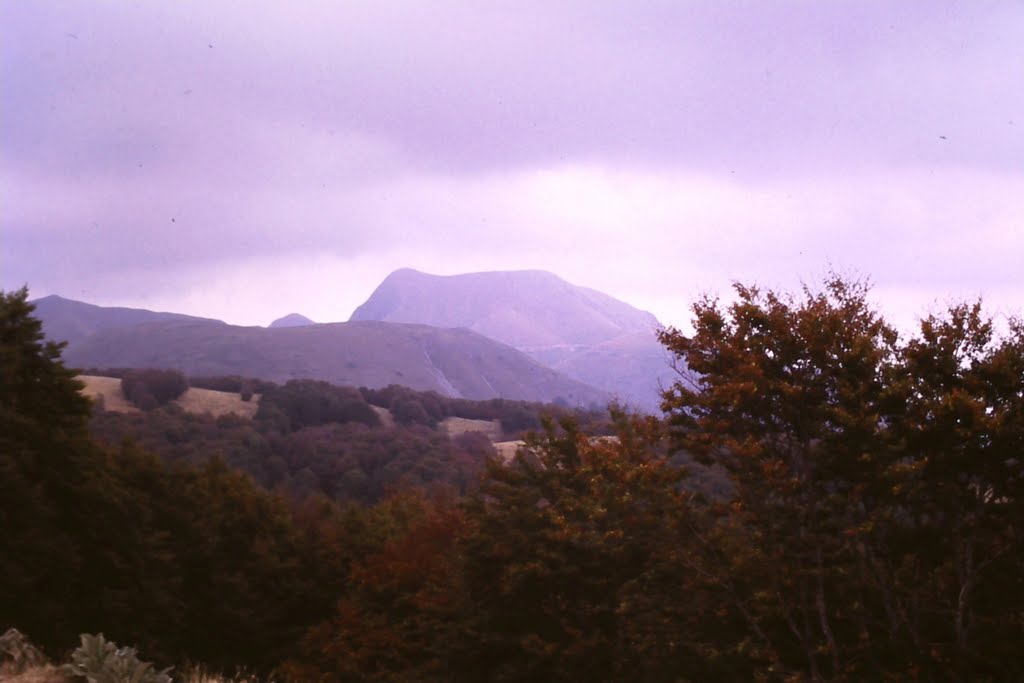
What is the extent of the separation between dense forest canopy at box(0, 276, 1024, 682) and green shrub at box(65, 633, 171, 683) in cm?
1185

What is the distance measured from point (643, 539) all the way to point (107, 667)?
18.4m

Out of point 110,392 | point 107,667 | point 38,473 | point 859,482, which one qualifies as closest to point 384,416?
point 110,392

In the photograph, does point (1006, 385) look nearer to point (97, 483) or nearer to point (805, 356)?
point (805, 356)

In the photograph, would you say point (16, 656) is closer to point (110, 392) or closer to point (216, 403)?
point (110, 392)

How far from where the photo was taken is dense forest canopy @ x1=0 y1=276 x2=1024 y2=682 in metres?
18.0

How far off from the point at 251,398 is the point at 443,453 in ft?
202

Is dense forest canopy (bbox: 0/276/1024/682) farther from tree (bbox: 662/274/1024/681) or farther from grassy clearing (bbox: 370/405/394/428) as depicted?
grassy clearing (bbox: 370/405/394/428)

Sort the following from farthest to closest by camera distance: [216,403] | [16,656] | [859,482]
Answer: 1. [216,403]
2. [859,482]
3. [16,656]

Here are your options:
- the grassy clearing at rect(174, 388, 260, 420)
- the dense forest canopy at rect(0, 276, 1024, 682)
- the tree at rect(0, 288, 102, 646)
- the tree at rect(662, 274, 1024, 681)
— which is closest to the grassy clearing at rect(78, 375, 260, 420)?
the grassy clearing at rect(174, 388, 260, 420)

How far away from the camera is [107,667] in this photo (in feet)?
35.9

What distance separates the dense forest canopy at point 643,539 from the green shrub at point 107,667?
1185cm

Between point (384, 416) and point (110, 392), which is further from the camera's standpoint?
point (384, 416)

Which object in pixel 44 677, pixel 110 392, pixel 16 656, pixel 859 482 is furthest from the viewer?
pixel 110 392

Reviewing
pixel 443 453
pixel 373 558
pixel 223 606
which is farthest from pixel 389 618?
pixel 443 453
